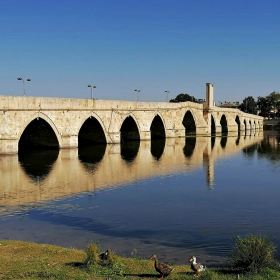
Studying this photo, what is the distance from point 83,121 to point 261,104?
114 meters

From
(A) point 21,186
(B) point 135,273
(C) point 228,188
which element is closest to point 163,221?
(B) point 135,273

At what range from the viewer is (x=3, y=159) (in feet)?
116

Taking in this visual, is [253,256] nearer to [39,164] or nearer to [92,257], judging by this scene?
[92,257]

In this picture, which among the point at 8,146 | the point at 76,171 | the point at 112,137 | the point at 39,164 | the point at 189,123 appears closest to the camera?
the point at 76,171

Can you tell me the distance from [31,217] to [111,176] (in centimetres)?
1129

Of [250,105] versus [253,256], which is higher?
[250,105]

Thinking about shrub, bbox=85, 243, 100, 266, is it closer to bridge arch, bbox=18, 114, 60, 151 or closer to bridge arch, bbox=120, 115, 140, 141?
bridge arch, bbox=18, 114, 60, 151

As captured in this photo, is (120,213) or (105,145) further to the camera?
(105,145)

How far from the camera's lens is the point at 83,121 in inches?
1863

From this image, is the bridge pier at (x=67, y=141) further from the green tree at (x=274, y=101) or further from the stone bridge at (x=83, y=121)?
the green tree at (x=274, y=101)

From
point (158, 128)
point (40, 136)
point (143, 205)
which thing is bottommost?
point (143, 205)

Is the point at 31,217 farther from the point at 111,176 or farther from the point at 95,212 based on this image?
the point at 111,176

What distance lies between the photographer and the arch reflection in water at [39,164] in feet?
89.6

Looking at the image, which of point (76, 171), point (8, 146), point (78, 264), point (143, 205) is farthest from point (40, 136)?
point (78, 264)
